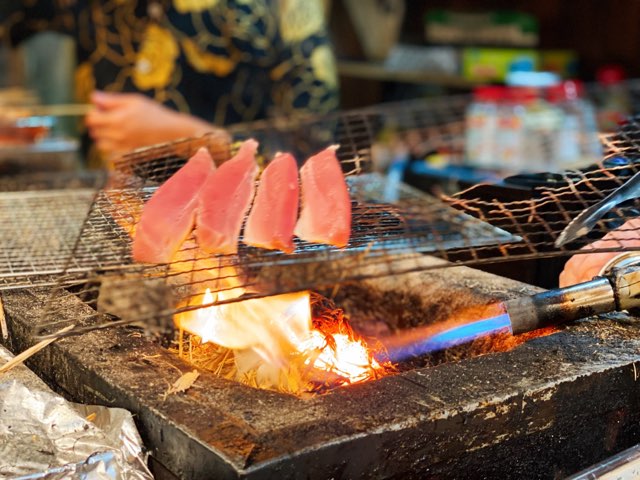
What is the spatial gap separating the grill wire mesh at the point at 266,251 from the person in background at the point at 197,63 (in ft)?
4.29

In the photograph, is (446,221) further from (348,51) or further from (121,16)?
(348,51)

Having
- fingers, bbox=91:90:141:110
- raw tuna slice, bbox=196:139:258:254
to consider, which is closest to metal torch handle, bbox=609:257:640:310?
raw tuna slice, bbox=196:139:258:254

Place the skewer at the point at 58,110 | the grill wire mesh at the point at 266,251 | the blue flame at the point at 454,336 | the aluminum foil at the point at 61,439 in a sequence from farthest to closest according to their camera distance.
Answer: the skewer at the point at 58,110, the blue flame at the point at 454,336, the grill wire mesh at the point at 266,251, the aluminum foil at the point at 61,439

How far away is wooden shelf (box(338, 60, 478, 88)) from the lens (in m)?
5.55

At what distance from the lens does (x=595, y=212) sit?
1.65 m

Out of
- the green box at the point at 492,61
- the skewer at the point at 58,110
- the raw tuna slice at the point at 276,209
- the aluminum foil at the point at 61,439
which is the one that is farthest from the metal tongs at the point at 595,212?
the green box at the point at 492,61

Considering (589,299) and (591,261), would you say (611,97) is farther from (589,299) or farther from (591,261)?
(589,299)

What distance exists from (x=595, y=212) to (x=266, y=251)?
68 cm

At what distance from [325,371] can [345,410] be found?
382 millimetres

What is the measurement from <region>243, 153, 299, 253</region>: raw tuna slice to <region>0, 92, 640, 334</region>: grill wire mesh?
0.04m

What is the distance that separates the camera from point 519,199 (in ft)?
6.33

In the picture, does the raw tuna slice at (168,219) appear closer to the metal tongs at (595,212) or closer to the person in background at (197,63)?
the metal tongs at (595,212)

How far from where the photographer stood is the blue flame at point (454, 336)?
1777 millimetres

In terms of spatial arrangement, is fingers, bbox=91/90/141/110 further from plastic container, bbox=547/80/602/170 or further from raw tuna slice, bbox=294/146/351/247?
plastic container, bbox=547/80/602/170
